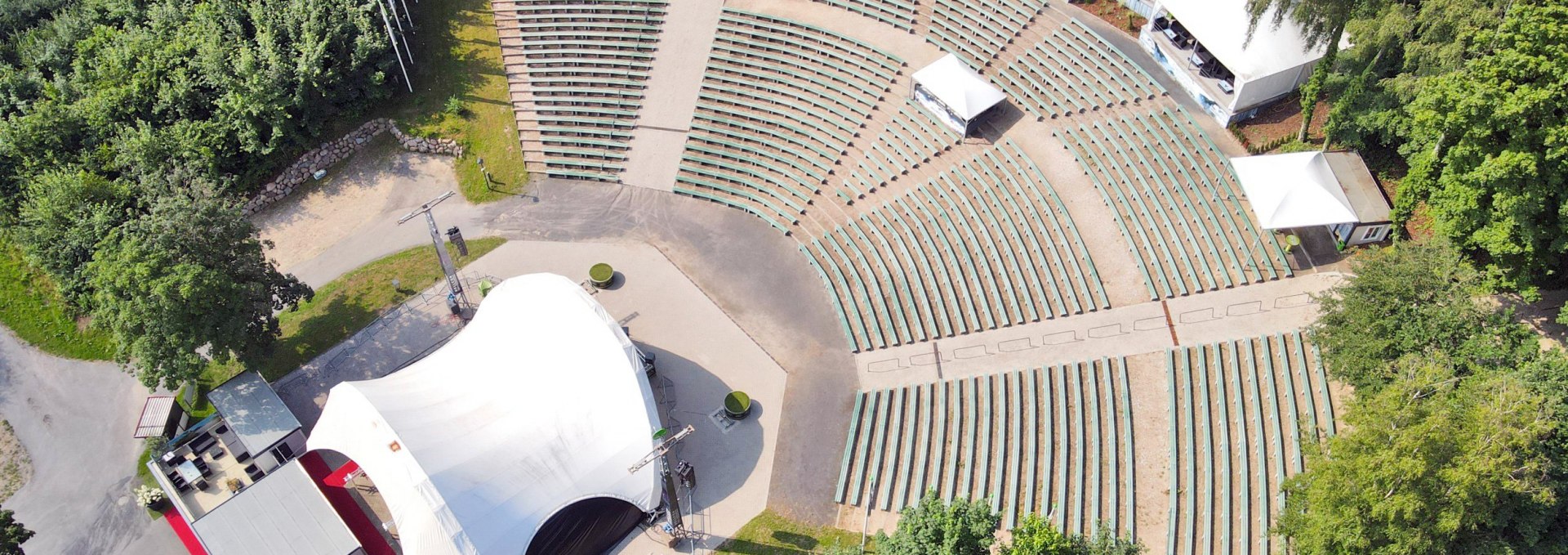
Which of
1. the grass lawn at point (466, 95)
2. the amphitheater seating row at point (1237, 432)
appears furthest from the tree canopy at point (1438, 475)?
the grass lawn at point (466, 95)

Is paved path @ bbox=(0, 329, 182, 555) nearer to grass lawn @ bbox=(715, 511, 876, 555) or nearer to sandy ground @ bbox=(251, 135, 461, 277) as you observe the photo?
sandy ground @ bbox=(251, 135, 461, 277)

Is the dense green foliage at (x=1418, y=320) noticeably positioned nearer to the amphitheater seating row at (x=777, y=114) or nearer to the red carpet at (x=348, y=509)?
the amphitheater seating row at (x=777, y=114)

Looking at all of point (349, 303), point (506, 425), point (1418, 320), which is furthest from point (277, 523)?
point (1418, 320)

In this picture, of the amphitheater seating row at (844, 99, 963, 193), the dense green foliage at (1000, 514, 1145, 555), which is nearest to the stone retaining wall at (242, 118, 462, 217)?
the amphitheater seating row at (844, 99, 963, 193)

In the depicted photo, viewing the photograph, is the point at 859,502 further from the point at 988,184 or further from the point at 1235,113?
the point at 1235,113

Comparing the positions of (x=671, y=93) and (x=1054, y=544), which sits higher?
(x=671, y=93)

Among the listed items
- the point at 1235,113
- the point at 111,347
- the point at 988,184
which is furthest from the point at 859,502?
the point at 111,347

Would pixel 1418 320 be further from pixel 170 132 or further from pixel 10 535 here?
pixel 170 132
